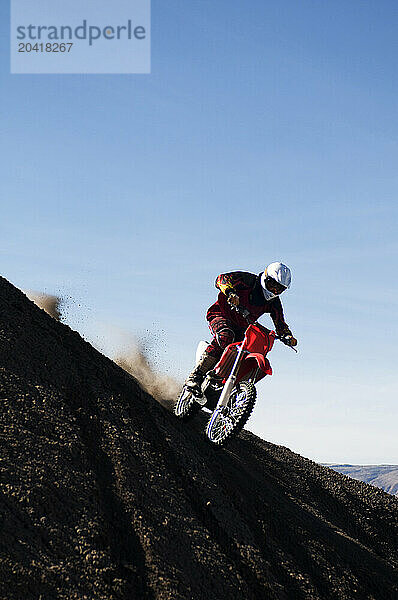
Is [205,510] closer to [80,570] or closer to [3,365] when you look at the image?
[80,570]

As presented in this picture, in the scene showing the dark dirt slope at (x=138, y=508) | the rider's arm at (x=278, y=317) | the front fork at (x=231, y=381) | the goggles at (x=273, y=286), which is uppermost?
the goggles at (x=273, y=286)

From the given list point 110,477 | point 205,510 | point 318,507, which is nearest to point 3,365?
point 110,477

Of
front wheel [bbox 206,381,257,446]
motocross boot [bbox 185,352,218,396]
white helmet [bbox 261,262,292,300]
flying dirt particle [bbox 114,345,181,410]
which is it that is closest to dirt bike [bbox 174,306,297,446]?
front wheel [bbox 206,381,257,446]

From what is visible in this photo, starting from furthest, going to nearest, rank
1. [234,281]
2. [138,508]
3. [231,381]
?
[234,281], [231,381], [138,508]

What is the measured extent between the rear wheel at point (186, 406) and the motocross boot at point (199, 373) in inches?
10.7

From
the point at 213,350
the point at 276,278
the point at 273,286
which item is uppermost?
the point at 276,278

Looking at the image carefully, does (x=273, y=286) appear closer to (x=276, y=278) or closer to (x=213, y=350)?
(x=276, y=278)

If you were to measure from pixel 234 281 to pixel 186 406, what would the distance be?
3.10 m

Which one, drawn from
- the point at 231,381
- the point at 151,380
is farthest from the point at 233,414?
the point at 151,380

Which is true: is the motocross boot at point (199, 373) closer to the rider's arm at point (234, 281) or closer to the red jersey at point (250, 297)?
the red jersey at point (250, 297)

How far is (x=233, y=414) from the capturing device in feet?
33.6

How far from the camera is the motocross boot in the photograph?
445 inches

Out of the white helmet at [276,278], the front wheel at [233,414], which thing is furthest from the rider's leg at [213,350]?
the white helmet at [276,278]

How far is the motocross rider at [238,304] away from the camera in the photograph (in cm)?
1068
